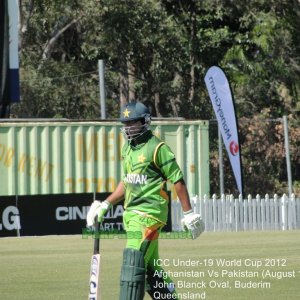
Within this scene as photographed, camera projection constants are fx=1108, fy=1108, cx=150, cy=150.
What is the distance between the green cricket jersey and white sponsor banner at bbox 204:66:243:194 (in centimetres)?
1731

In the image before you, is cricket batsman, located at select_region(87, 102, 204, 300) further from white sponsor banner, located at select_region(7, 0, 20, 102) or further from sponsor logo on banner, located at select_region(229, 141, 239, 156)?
white sponsor banner, located at select_region(7, 0, 20, 102)

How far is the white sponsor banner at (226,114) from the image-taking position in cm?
2648

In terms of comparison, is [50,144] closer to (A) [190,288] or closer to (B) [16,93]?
(B) [16,93]

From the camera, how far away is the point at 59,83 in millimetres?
39500

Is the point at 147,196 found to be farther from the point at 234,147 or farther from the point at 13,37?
the point at 13,37

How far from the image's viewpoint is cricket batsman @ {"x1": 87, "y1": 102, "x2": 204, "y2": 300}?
8.70m

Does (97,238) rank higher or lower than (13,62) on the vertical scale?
lower

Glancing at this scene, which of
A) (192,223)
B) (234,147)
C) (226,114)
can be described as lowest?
(192,223)

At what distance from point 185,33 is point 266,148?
16.3ft

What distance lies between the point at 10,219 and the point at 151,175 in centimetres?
1546

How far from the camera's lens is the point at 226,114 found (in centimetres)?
2706

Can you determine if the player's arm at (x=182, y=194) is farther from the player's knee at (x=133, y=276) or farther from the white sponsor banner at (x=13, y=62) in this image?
the white sponsor banner at (x=13, y=62)

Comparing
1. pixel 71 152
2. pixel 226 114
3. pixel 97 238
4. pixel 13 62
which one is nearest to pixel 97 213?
pixel 97 238

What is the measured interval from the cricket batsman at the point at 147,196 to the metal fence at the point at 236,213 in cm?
1687
